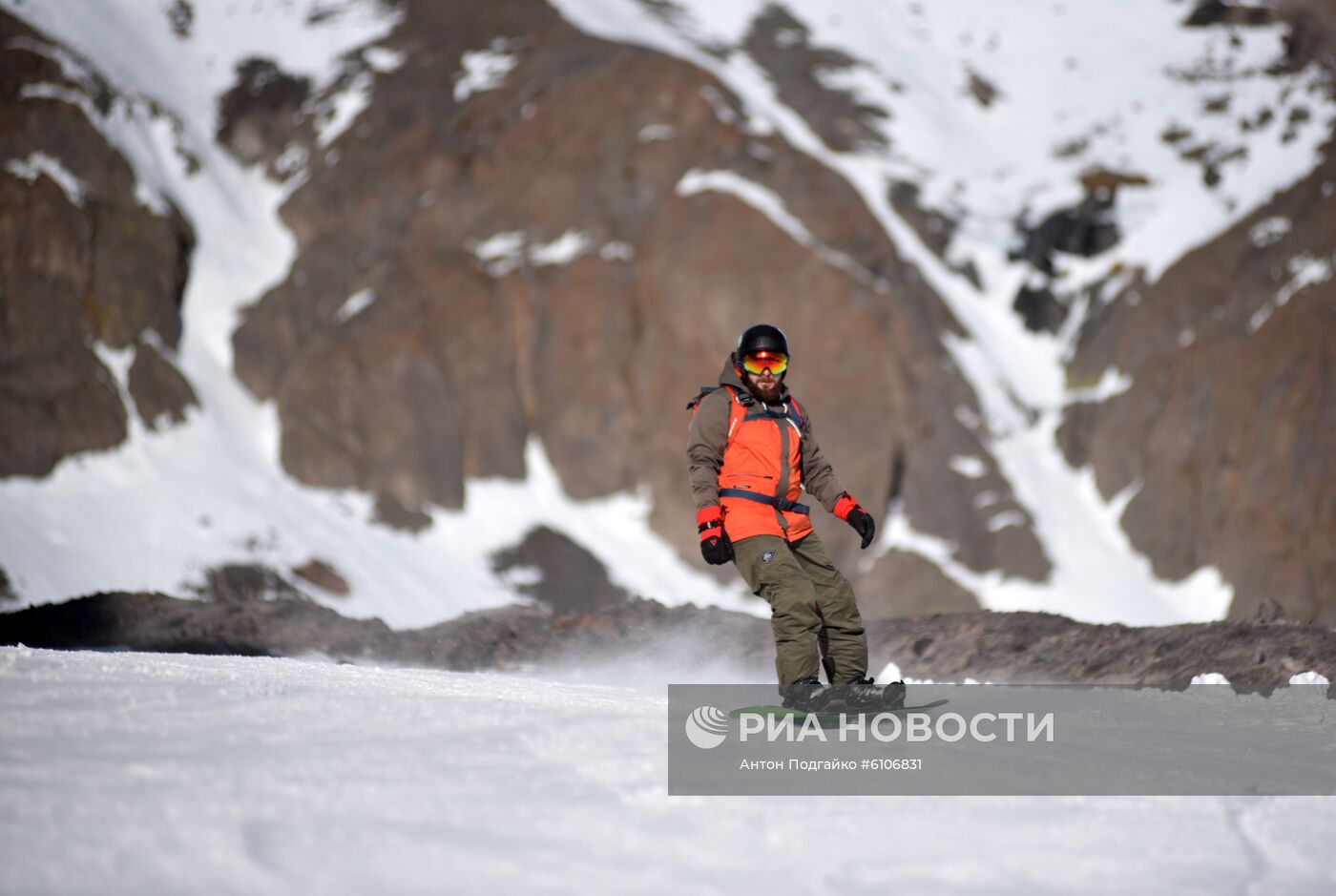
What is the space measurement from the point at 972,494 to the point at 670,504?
34.8 feet

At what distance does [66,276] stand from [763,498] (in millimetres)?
39634

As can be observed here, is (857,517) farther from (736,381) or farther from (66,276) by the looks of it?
(66,276)

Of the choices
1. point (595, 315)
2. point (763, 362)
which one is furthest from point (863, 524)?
point (595, 315)

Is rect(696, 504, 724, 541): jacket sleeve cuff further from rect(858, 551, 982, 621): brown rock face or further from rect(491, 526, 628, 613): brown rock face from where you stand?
rect(858, 551, 982, 621): brown rock face

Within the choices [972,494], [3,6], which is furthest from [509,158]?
[972,494]

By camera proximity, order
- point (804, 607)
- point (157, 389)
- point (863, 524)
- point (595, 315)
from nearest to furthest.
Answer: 1. point (804, 607)
2. point (863, 524)
3. point (157, 389)
4. point (595, 315)

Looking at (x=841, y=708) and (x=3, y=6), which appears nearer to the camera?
(x=841, y=708)

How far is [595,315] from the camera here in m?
44.4

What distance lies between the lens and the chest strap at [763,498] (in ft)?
20.1

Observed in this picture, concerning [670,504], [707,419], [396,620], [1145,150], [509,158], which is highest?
[1145,150]

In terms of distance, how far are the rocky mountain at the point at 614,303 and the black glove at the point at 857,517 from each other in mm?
30117

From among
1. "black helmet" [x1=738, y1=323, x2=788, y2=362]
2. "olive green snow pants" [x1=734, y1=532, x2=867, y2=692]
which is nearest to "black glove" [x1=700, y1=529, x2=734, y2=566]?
"olive green snow pants" [x1=734, y1=532, x2=867, y2=692]

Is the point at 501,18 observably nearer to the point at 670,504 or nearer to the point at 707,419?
the point at 670,504

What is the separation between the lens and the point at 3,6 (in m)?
43.5
